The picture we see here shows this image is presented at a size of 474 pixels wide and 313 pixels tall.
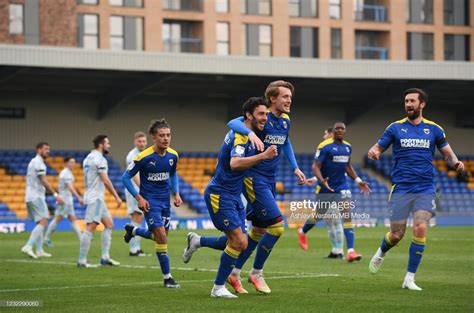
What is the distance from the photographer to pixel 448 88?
48.6 m

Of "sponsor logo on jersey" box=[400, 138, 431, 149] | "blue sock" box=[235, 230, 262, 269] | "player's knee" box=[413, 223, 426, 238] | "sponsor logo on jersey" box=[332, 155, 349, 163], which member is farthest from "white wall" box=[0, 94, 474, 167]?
"player's knee" box=[413, 223, 426, 238]

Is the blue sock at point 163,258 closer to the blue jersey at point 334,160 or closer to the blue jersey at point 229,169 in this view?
the blue jersey at point 229,169

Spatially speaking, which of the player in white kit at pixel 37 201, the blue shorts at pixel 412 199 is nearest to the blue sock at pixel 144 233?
the blue shorts at pixel 412 199

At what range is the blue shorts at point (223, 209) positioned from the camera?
11.9 metres

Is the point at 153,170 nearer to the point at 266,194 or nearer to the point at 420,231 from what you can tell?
the point at 266,194

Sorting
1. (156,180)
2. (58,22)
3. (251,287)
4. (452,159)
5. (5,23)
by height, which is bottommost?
(251,287)

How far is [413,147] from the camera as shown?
44.4 feet

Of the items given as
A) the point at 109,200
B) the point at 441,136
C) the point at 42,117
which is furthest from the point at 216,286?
the point at 42,117

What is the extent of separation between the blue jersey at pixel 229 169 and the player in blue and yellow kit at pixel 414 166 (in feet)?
7.31

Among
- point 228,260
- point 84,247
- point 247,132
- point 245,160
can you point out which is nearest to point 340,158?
point 84,247

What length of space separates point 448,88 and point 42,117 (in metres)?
18.9

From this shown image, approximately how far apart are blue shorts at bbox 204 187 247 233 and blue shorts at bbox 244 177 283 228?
0.56m

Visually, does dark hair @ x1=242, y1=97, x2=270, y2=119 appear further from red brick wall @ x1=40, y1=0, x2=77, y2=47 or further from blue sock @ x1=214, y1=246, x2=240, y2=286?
red brick wall @ x1=40, y1=0, x2=77, y2=47

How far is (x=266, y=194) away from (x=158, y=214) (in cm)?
230
